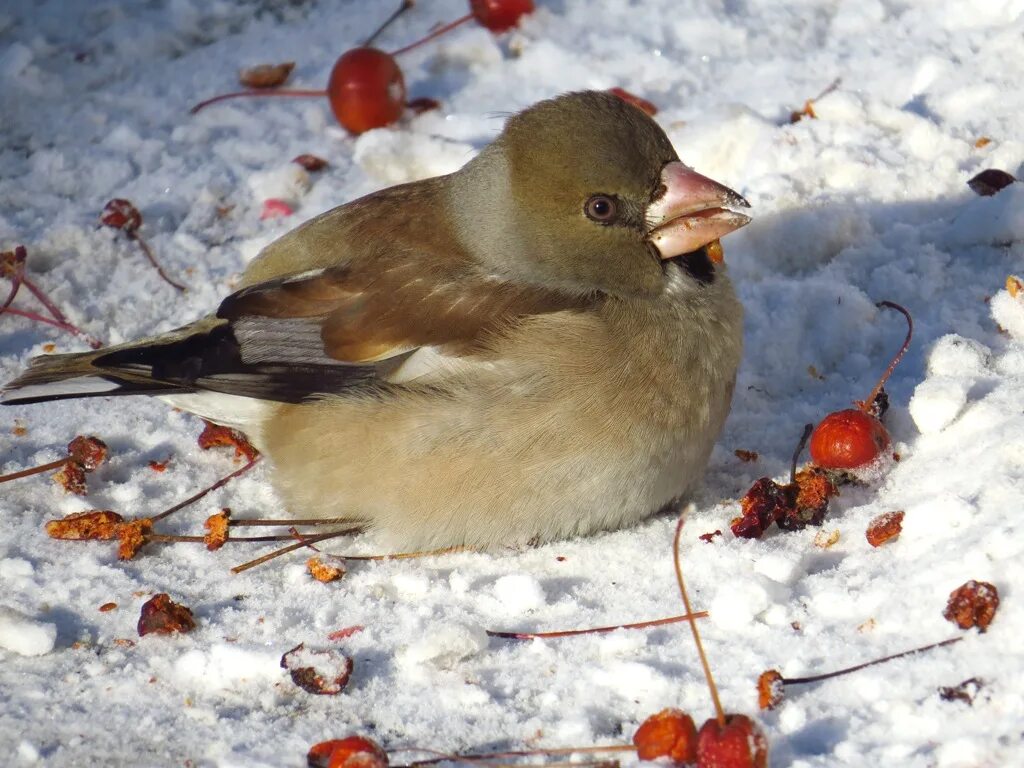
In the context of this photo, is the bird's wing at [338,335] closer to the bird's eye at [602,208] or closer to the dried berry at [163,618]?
the bird's eye at [602,208]

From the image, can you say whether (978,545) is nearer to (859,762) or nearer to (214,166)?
(859,762)

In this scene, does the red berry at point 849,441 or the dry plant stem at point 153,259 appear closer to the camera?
the red berry at point 849,441

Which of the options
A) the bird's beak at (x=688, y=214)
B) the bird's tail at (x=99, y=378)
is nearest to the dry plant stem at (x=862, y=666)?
the bird's beak at (x=688, y=214)

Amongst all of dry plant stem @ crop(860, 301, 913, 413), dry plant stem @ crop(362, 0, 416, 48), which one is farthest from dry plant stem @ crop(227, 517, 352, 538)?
dry plant stem @ crop(362, 0, 416, 48)

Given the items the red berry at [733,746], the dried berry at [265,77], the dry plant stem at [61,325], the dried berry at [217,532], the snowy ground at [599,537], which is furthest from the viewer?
the dried berry at [265,77]

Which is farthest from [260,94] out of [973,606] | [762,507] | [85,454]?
[973,606]

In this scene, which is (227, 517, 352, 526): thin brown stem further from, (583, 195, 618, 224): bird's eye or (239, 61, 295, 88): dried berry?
(239, 61, 295, 88): dried berry

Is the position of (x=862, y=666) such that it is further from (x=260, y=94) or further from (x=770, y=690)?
(x=260, y=94)
